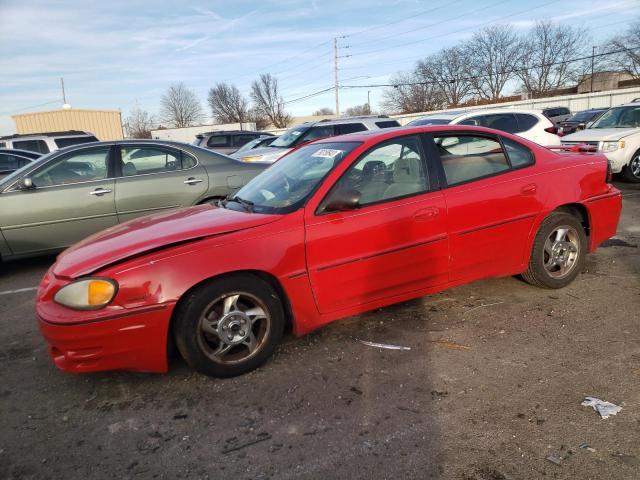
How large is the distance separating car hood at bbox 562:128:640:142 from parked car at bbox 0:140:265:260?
7.59 meters

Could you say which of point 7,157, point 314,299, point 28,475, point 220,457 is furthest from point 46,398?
point 7,157

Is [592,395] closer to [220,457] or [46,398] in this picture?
[220,457]

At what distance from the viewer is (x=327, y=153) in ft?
12.0

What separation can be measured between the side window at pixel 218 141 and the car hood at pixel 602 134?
1144 cm

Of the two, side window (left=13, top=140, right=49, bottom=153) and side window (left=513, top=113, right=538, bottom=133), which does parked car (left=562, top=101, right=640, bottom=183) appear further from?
side window (left=13, top=140, right=49, bottom=153)

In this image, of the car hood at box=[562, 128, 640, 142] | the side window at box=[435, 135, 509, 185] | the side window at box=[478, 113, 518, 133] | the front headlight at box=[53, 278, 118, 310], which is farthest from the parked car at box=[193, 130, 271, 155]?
the front headlight at box=[53, 278, 118, 310]

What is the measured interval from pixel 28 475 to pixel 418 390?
6.92 feet

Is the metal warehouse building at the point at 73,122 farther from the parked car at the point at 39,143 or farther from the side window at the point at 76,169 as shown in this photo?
the side window at the point at 76,169

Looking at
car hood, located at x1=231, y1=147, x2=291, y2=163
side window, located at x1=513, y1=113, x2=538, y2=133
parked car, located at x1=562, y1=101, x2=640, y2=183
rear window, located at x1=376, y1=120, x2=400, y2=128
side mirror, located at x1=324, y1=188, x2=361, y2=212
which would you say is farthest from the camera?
rear window, located at x1=376, y1=120, x2=400, y2=128

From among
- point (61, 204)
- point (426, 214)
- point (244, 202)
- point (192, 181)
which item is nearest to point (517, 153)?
point (426, 214)

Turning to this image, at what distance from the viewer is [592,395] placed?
2592 millimetres

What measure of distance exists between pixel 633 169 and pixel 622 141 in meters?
0.73

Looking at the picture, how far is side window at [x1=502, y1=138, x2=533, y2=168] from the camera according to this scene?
391cm

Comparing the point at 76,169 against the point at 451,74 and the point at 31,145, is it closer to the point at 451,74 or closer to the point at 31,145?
the point at 31,145
